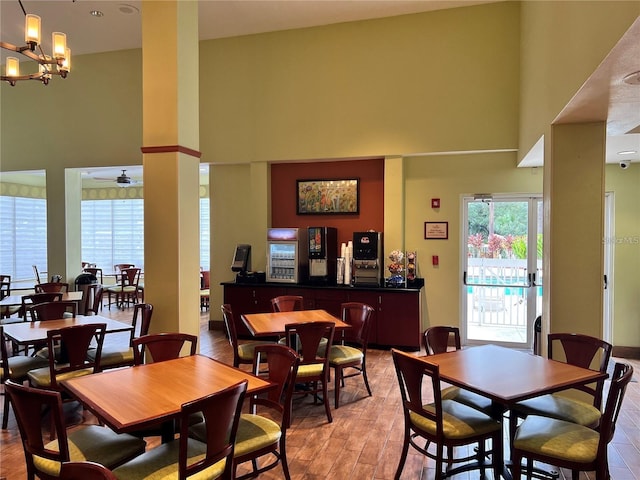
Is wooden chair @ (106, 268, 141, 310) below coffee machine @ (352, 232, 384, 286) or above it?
below

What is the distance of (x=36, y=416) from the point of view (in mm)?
1991

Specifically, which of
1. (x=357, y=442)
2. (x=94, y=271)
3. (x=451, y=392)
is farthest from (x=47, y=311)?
(x=94, y=271)

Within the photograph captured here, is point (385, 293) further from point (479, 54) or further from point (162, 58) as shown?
point (162, 58)

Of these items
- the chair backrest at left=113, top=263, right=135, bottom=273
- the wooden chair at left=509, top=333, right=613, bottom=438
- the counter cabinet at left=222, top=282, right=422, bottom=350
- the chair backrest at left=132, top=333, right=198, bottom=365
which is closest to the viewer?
the wooden chair at left=509, top=333, right=613, bottom=438

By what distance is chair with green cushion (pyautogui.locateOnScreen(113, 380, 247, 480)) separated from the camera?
1875mm

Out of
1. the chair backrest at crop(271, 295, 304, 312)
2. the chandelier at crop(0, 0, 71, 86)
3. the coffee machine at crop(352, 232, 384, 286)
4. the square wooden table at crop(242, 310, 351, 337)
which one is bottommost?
the square wooden table at crop(242, 310, 351, 337)

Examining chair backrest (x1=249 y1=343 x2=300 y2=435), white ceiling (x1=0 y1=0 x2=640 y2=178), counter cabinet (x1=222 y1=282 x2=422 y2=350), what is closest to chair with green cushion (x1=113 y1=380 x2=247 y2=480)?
chair backrest (x1=249 y1=343 x2=300 y2=435)

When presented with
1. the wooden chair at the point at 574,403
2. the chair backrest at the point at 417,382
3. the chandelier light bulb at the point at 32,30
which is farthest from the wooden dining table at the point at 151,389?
the chandelier light bulb at the point at 32,30

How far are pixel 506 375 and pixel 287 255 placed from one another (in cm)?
394

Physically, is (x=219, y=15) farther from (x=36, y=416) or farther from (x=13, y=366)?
(x=36, y=416)

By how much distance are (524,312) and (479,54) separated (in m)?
3.52

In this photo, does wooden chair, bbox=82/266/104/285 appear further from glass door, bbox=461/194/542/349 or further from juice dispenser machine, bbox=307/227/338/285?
glass door, bbox=461/194/542/349

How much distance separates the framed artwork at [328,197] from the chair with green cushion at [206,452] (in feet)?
14.9

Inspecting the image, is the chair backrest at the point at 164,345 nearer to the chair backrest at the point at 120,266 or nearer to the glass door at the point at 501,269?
the glass door at the point at 501,269
